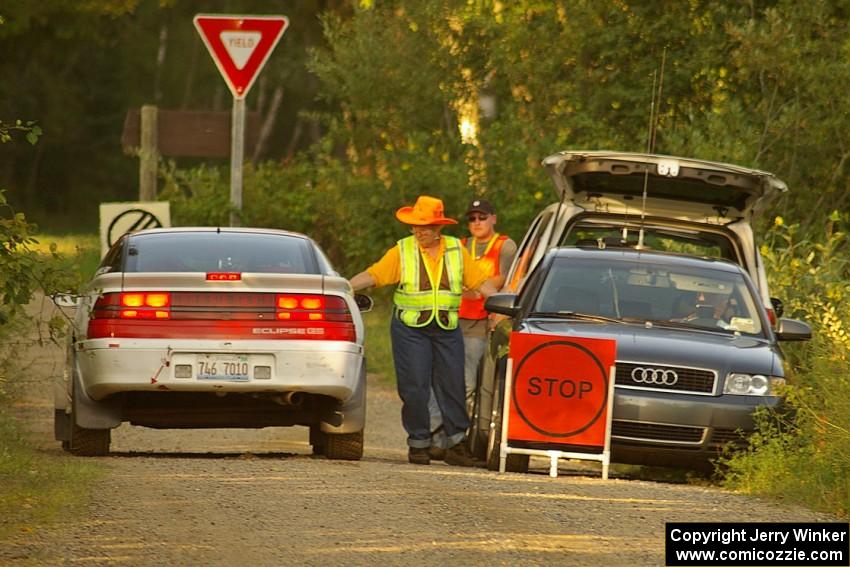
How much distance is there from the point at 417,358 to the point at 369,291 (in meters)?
12.6

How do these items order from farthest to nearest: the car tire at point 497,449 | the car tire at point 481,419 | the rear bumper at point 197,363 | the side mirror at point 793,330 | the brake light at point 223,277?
the car tire at point 481,419 → the side mirror at point 793,330 → the car tire at point 497,449 → the brake light at point 223,277 → the rear bumper at point 197,363

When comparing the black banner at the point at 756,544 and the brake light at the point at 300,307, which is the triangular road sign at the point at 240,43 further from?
the black banner at the point at 756,544

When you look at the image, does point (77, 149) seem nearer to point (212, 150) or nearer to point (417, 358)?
point (212, 150)

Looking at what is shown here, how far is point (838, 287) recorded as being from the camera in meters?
14.8

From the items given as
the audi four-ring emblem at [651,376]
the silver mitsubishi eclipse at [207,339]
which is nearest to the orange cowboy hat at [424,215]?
the silver mitsubishi eclipse at [207,339]

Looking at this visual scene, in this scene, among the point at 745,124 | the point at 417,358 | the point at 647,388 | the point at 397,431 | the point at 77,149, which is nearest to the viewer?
the point at 647,388

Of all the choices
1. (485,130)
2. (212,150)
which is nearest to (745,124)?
(485,130)

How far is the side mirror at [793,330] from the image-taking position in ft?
43.6

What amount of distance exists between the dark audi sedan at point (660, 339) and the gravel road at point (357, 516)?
58 centimetres

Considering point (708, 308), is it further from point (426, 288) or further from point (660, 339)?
point (426, 288)

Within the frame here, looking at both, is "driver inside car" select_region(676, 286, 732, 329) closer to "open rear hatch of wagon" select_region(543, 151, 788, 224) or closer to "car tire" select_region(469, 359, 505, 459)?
"open rear hatch of wagon" select_region(543, 151, 788, 224)

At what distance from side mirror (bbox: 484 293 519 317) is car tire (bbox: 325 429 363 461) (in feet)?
4.08

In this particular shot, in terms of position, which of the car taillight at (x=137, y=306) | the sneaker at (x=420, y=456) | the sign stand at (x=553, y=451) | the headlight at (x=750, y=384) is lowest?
the sneaker at (x=420, y=456)

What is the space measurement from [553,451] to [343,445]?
1.38 meters
